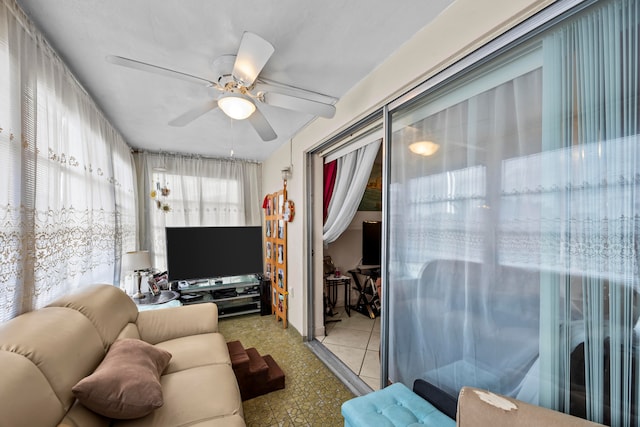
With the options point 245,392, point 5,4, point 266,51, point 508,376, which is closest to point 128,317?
point 245,392

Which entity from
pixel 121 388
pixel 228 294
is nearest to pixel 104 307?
pixel 121 388

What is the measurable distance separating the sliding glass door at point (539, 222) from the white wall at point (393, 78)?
0.44 ft

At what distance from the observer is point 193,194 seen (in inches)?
160

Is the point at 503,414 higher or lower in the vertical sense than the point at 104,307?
lower

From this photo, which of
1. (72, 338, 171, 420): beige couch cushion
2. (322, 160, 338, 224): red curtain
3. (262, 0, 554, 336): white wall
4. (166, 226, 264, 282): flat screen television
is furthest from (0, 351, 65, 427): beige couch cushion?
(322, 160, 338, 224): red curtain

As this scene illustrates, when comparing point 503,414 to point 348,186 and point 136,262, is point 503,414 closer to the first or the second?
point 348,186

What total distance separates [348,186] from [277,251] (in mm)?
1514

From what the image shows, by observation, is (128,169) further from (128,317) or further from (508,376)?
(508,376)

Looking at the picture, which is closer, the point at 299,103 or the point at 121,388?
the point at 121,388

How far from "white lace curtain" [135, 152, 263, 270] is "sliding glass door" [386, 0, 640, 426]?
137 inches

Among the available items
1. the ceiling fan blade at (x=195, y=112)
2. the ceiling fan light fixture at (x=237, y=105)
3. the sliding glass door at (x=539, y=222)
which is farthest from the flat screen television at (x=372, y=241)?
the ceiling fan blade at (x=195, y=112)

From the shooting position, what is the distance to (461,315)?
51.4 inches

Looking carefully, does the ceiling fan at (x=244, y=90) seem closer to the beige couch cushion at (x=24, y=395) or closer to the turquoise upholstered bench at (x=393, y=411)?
the beige couch cushion at (x=24, y=395)

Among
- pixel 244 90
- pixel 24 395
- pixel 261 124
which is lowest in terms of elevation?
pixel 24 395
